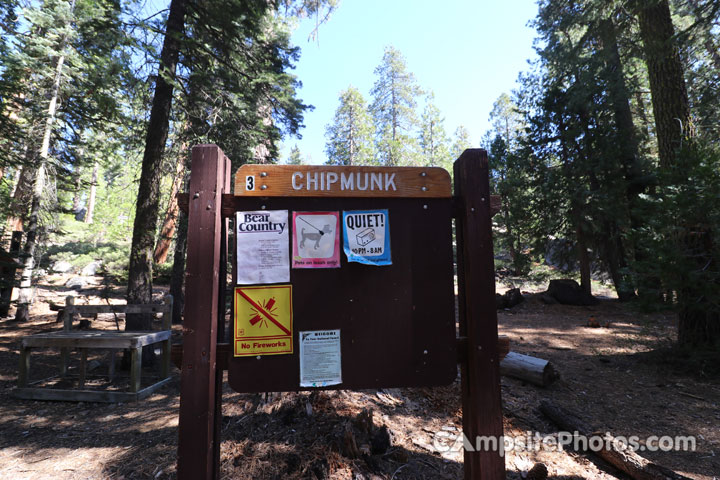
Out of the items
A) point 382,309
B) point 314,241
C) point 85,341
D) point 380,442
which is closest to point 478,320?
point 382,309

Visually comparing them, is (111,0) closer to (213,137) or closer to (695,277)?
(213,137)

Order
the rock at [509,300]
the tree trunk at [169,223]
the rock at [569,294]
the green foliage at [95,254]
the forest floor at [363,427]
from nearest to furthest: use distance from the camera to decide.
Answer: the forest floor at [363,427], the tree trunk at [169,223], the rock at [569,294], the rock at [509,300], the green foliage at [95,254]

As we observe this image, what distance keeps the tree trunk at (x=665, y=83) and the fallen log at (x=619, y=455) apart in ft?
20.4

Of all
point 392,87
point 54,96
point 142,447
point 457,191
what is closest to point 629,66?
point 457,191

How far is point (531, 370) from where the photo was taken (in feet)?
16.8

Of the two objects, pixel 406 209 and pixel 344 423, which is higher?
pixel 406 209

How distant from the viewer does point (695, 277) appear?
5.24m

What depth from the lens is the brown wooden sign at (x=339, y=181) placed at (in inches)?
83.7

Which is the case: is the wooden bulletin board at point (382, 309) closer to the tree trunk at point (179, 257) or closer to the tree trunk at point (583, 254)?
the tree trunk at point (179, 257)

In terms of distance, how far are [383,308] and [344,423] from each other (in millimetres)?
1597

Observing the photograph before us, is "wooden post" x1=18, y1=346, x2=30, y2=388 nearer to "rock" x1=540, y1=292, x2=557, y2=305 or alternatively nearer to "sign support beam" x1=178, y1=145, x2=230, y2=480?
"sign support beam" x1=178, y1=145, x2=230, y2=480

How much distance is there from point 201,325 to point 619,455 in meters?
3.58

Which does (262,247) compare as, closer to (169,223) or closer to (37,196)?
(37,196)

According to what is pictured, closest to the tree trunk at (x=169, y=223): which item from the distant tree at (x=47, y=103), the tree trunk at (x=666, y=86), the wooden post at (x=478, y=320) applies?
the distant tree at (x=47, y=103)
